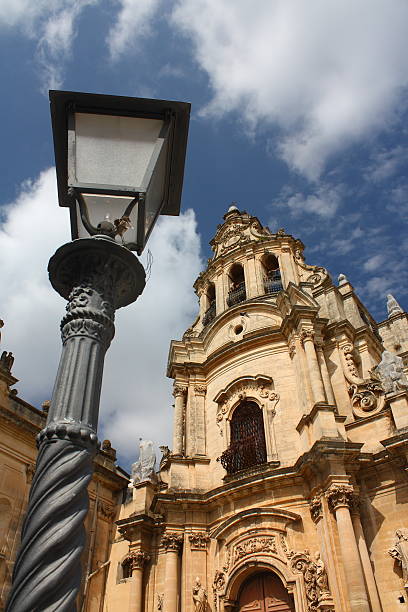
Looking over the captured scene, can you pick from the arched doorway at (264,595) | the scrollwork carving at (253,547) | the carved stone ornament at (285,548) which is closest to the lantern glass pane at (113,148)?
the carved stone ornament at (285,548)

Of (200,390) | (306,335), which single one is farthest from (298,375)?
(200,390)

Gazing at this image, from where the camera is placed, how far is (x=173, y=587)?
14141 mm

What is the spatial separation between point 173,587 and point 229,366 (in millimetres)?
7290

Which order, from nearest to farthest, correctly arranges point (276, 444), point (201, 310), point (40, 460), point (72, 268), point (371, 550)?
point (40, 460) → point (72, 268) → point (371, 550) → point (276, 444) → point (201, 310)

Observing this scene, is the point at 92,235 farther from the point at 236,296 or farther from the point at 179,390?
the point at 236,296

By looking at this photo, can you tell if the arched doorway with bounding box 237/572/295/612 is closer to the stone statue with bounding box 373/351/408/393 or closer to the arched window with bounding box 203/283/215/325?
the stone statue with bounding box 373/351/408/393

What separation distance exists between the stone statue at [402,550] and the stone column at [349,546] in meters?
0.92

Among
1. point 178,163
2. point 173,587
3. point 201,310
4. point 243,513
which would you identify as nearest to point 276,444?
point 243,513

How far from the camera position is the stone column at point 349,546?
35.8 ft

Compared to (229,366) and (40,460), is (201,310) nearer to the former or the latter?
(229,366)

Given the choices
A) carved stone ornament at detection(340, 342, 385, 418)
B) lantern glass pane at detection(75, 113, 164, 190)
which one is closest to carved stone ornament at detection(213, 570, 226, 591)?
carved stone ornament at detection(340, 342, 385, 418)

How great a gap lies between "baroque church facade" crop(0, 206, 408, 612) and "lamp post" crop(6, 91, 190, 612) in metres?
10.6

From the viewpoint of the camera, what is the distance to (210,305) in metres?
23.0

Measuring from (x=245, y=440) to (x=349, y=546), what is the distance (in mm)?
5135
